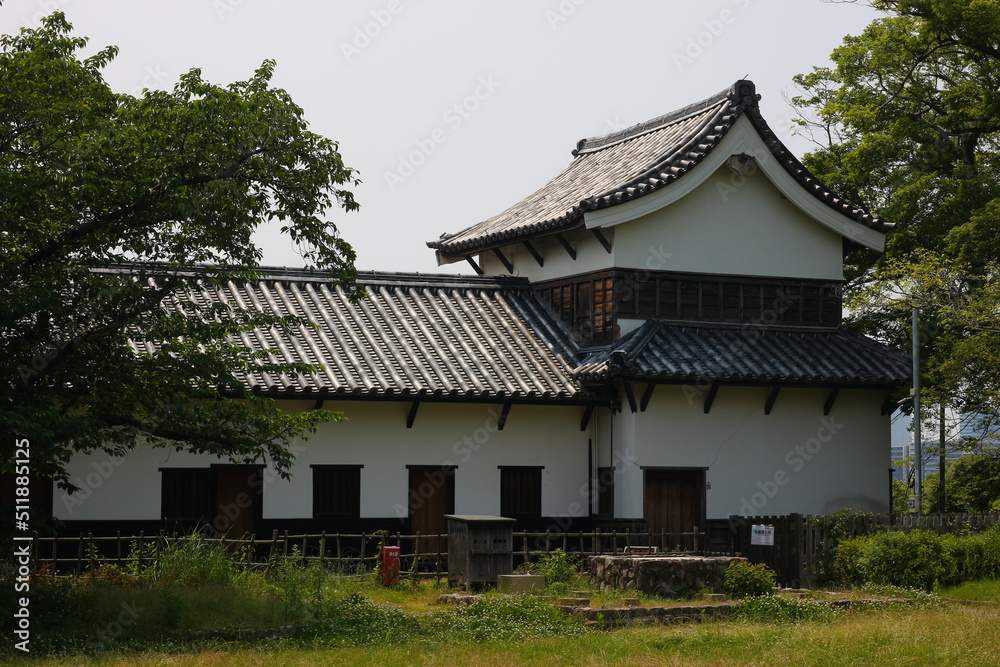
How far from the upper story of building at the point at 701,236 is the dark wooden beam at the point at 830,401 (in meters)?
1.76

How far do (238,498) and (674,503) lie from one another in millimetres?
8406

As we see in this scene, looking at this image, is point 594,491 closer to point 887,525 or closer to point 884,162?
point 887,525

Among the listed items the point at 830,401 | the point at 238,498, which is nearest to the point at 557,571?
the point at 238,498

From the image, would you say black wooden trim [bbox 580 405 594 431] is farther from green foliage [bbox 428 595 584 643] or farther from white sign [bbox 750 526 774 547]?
green foliage [bbox 428 595 584 643]

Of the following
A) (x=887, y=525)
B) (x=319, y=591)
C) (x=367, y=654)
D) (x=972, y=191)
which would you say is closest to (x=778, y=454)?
(x=887, y=525)

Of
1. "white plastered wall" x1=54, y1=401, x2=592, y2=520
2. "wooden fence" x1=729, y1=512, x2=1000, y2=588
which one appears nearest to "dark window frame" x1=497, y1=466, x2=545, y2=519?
"white plastered wall" x1=54, y1=401, x2=592, y2=520

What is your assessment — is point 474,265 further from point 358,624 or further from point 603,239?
point 358,624

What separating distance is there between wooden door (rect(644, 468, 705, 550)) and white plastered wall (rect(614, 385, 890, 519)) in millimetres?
266

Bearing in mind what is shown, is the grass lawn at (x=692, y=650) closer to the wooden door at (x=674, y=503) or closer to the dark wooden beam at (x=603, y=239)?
the wooden door at (x=674, y=503)

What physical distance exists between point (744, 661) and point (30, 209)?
387 inches

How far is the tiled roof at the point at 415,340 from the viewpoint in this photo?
21609 mm

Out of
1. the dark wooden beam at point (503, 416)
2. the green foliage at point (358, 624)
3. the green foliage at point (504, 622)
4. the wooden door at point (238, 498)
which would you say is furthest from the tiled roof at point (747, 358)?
the green foliage at point (358, 624)

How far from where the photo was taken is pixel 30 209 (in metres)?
14.5

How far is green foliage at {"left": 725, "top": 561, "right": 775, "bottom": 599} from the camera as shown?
57.0ft
